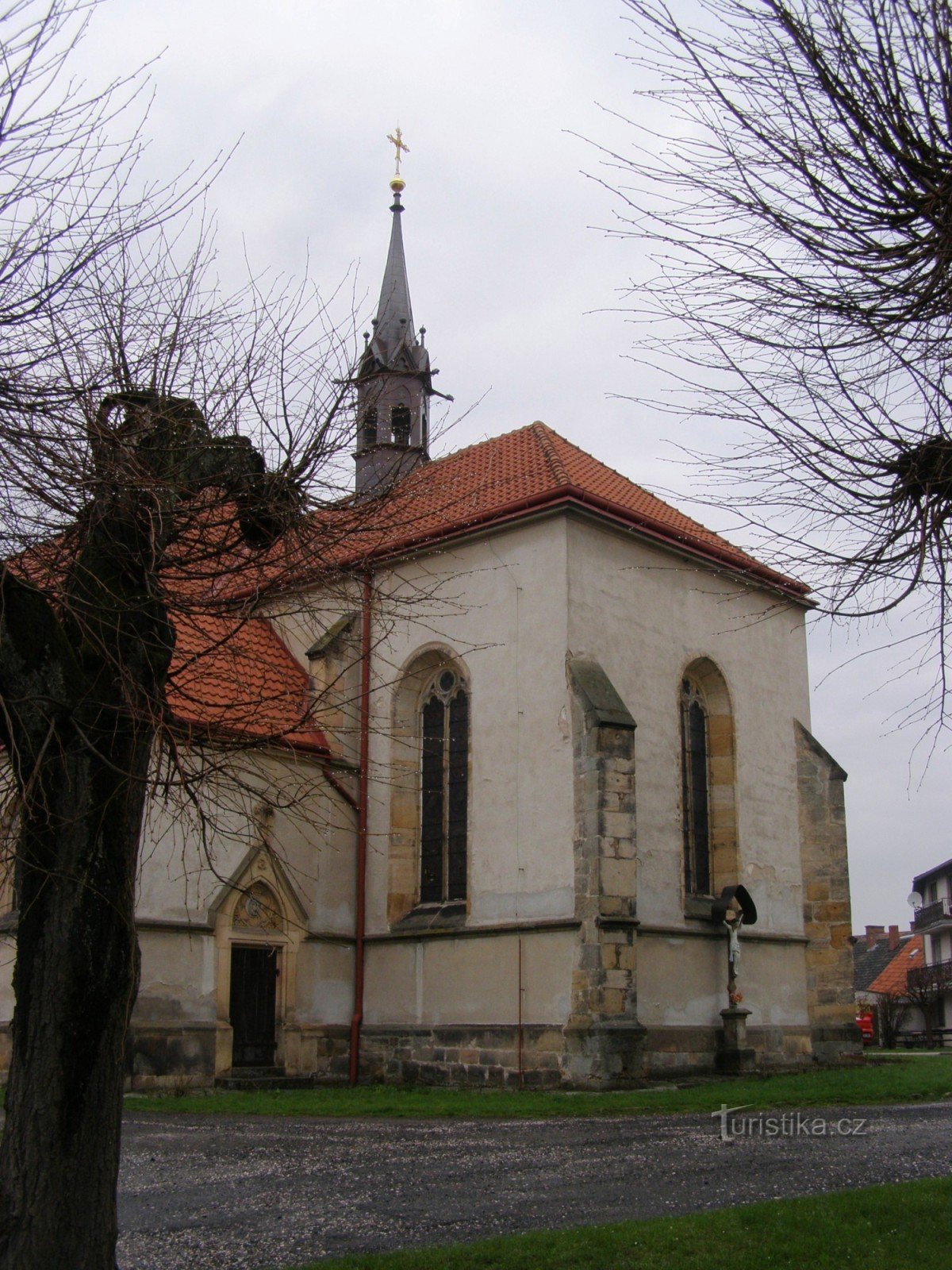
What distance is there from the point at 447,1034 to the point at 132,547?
1275 cm

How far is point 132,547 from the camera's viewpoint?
5.96 metres

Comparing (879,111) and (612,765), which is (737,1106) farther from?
(879,111)

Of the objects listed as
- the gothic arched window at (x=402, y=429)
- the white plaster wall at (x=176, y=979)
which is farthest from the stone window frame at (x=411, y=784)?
the gothic arched window at (x=402, y=429)

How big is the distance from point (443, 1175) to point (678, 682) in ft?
36.8

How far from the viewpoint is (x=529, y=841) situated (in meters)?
16.8

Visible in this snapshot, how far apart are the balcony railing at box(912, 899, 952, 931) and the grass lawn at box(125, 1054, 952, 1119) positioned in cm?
4650

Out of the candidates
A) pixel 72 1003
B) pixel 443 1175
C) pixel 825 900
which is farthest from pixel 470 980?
pixel 72 1003

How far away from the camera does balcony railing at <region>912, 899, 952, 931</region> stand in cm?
6100

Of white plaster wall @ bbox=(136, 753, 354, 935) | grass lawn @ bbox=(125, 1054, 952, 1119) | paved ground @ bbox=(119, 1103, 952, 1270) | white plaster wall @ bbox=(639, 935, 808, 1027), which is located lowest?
grass lawn @ bbox=(125, 1054, 952, 1119)

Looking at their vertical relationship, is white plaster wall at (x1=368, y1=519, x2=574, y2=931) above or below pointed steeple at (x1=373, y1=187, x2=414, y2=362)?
below

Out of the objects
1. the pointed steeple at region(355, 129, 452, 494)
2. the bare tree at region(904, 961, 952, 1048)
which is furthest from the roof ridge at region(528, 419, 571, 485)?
the bare tree at region(904, 961, 952, 1048)

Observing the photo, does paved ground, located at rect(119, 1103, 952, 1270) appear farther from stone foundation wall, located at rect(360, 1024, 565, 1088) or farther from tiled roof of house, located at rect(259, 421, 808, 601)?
tiled roof of house, located at rect(259, 421, 808, 601)

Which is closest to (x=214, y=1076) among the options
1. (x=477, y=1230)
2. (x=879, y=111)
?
(x=477, y=1230)

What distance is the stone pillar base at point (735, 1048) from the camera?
17.4 m
